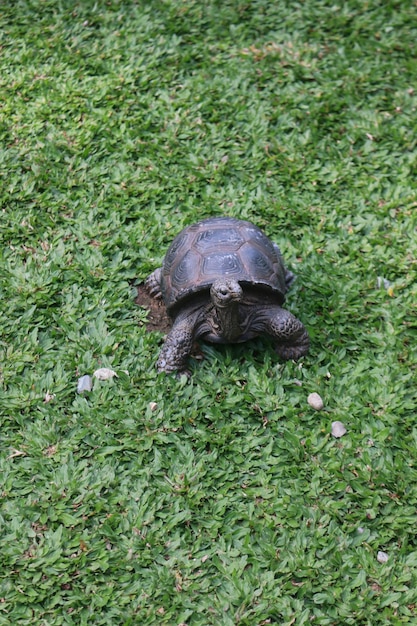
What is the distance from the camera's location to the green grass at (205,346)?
127 inches

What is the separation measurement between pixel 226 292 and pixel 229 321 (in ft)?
0.81

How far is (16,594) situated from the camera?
3.09 m

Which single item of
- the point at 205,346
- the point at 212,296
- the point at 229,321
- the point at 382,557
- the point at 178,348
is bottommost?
the point at 382,557

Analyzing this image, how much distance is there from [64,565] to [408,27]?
5448mm

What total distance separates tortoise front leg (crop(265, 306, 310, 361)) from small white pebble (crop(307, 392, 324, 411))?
27 cm

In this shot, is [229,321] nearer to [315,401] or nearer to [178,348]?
[178,348]

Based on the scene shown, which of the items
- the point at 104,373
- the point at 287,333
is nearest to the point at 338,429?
the point at 287,333

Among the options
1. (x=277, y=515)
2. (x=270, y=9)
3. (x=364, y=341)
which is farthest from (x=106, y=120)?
(x=277, y=515)

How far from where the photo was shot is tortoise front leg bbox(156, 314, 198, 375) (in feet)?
12.7

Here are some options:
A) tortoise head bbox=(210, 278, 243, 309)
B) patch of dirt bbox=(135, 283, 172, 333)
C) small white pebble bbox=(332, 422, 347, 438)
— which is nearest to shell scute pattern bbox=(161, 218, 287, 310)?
tortoise head bbox=(210, 278, 243, 309)

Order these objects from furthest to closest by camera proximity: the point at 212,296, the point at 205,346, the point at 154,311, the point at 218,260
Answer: the point at 154,311 < the point at 205,346 < the point at 218,260 < the point at 212,296

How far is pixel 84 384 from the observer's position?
12.8 feet

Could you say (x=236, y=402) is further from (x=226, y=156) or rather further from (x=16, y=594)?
(x=226, y=156)

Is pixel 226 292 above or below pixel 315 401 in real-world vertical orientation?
above
